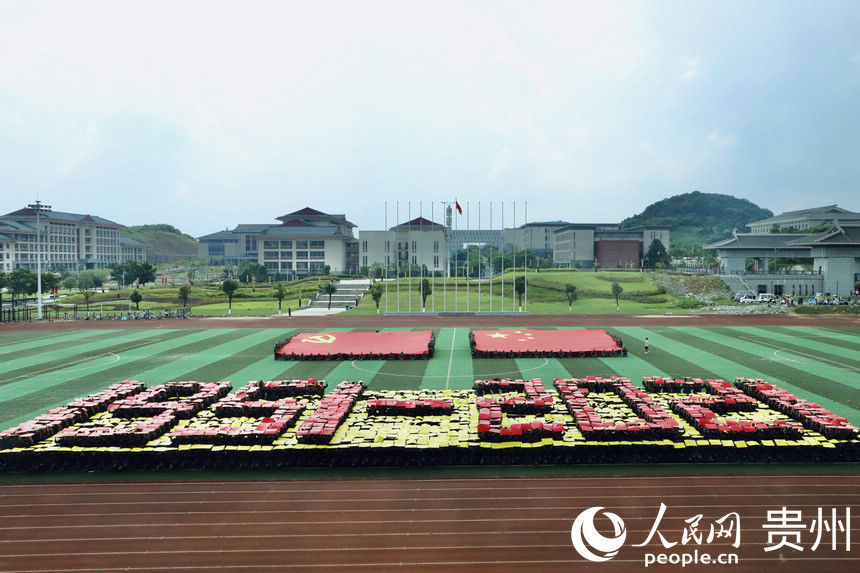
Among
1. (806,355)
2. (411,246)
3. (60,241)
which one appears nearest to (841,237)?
(806,355)

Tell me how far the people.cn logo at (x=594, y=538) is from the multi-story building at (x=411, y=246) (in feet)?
312

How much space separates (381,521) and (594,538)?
559cm

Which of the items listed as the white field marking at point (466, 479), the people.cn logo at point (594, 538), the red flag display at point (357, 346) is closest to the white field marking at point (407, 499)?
the white field marking at point (466, 479)

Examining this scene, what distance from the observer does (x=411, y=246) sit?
364 ft

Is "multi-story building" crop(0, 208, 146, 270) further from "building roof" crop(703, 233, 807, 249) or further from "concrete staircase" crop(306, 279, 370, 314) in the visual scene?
"building roof" crop(703, 233, 807, 249)

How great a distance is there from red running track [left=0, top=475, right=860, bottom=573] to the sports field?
986cm

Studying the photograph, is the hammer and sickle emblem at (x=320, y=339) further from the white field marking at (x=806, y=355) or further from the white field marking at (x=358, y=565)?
the white field marking at (x=806, y=355)


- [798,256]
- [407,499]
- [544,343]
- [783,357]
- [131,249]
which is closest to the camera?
[407,499]

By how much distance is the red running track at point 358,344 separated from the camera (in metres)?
36.3

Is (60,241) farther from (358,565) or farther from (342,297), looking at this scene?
(358,565)

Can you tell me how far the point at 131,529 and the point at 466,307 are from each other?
5244 centimetres

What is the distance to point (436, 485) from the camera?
16656mm

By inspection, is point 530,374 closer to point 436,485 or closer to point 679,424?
point 679,424

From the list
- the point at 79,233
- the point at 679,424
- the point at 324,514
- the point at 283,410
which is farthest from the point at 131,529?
the point at 79,233
